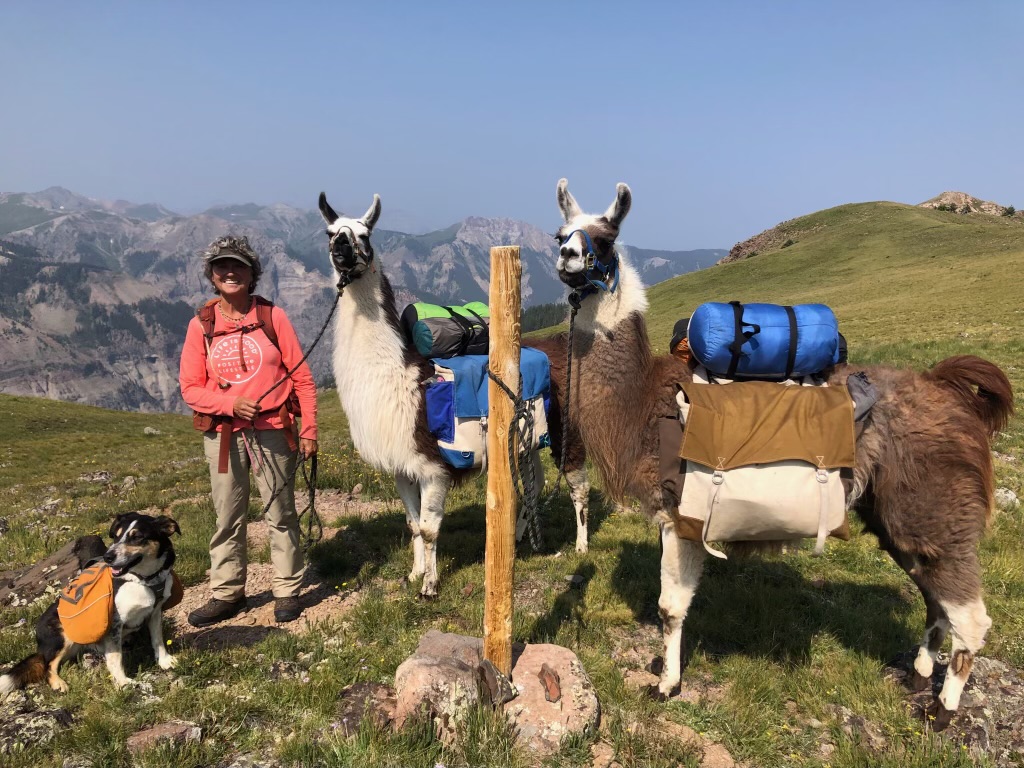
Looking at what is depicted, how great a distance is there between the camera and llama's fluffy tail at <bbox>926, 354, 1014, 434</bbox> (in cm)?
369

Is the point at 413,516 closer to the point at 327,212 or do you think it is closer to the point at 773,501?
the point at 327,212

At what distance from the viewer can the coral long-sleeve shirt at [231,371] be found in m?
4.58

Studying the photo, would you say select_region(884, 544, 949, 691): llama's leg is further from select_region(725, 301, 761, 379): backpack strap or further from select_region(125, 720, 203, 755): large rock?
select_region(125, 720, 203, 755): large rock

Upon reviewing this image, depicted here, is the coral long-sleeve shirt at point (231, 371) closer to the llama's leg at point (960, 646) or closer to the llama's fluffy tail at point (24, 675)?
the llama's fluffy tail at point (24, 675)

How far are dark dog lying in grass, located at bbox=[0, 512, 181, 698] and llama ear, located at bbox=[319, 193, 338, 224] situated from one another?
9.69ft

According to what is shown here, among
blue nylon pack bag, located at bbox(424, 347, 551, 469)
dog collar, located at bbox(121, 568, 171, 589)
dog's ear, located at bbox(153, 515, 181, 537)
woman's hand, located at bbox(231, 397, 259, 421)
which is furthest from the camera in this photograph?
blue nylon pack bag, located at bbox(424, 347, 551, 469)

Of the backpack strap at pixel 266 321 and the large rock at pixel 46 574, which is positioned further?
the large rock at pixel 46 574

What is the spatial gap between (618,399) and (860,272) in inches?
2217

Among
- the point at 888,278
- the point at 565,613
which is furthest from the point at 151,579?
the point at 888,278

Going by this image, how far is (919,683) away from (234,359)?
5.98m

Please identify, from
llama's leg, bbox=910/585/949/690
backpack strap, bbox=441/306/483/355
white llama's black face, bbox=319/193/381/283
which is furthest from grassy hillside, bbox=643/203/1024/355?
white llama's black face, bbox=319/193/381/283

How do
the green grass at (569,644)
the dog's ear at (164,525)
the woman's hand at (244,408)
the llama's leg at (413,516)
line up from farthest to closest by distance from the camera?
the llama's leg at (413,516)
the woman's hand at (244,408)
the dog's ear at (164,525)
the green grass at (569,644)

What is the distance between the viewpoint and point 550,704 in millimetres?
3529

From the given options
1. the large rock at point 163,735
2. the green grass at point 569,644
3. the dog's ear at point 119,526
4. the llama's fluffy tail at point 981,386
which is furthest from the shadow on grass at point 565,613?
the llama's fluffy tail at point 981,386
